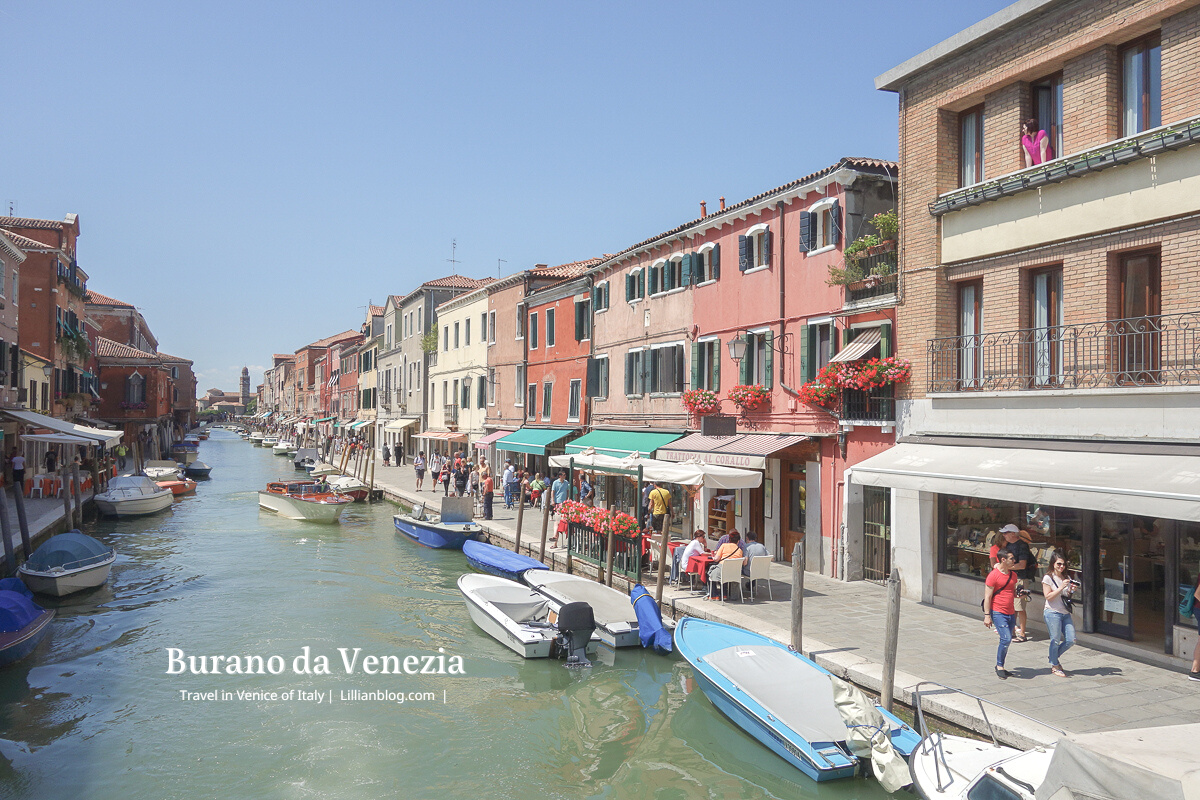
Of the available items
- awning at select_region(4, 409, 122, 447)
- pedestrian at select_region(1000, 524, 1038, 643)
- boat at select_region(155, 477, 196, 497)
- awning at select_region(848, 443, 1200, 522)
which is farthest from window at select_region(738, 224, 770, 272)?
boat at select_region(155, 477, 196, 497)

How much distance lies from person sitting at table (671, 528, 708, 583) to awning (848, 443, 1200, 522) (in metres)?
3.30

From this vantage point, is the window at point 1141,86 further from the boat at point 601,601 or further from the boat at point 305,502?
the boat at point 305,502

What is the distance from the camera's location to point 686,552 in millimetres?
15617

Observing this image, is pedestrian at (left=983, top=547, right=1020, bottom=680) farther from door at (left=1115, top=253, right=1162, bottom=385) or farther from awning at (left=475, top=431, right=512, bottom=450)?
awning at (left=475, top=431, right=512, bottom=450)

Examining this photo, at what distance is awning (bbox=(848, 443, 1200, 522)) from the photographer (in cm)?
920

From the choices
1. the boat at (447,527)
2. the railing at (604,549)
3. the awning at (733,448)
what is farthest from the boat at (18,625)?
the awning at (733,448)

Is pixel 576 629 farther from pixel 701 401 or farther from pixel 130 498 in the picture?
pixel 130 498

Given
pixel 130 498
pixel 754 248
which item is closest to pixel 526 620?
pixel 754 248

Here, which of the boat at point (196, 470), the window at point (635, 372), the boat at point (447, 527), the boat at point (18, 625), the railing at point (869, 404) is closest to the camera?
the boat at point (18, 625)

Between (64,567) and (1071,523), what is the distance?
18.8 meters

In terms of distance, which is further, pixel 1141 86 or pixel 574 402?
pixel 574 402

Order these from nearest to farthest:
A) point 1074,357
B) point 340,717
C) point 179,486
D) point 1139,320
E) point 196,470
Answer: point 1139,320
point 340,717
point 1074,357
point 179,486
point 196,470

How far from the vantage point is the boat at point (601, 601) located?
13594mm

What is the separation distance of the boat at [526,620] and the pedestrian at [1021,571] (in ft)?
20.4
